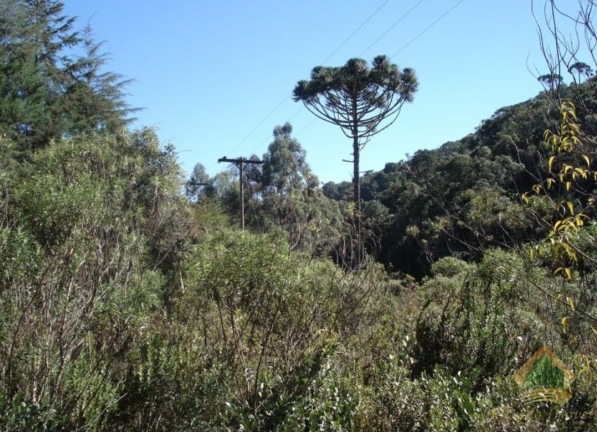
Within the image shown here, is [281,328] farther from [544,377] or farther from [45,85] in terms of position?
[45,85]

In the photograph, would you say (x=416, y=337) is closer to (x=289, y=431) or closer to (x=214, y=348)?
(x=214, y=348)

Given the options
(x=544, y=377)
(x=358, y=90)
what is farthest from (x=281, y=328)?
(x=358, y=90)

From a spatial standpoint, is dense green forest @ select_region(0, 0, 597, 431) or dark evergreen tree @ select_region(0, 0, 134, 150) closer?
dense green forest @ select_region(0, 0, 597, 431)

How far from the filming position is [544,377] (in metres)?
3.62

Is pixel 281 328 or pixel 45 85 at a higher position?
pixel 45 85

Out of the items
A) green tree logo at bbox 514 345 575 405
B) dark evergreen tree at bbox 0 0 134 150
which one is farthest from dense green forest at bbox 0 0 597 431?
dark evergreen tree at bbox 0 0 134 150

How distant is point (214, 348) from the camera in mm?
5352

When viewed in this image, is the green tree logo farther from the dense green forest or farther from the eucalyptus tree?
the eucalyptus tree

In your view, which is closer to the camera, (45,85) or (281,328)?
(281,328)

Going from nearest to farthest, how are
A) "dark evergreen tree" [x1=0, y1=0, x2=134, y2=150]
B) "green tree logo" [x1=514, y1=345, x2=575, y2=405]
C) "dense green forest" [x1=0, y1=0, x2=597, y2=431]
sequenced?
"green tree logo" [x1=514, y1=345, x2=575, y2=405] → "dense green forest" [x1=0, y1=0, x2=597, y2=431] → "dark evergreen tree" [x1=0, y1=0, x2=134, y2=150]

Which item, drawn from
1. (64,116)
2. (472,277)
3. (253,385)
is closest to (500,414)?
(253,385)

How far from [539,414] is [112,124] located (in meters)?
19.1

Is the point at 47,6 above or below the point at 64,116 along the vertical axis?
above

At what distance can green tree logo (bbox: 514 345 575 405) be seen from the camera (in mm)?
3383
